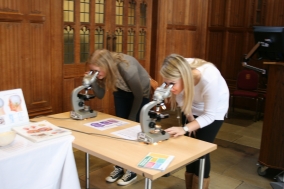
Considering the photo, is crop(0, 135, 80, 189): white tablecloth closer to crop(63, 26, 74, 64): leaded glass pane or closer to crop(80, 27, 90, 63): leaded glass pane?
crop(63, 26, 74, 64): leaded glass pane

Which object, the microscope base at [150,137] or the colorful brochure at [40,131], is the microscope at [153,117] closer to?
the microscope base at [150,137]

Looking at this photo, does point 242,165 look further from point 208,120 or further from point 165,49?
point 165,49

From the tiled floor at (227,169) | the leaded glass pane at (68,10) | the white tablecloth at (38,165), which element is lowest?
the tiled floor at (227,169)

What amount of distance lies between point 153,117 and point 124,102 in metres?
0.80

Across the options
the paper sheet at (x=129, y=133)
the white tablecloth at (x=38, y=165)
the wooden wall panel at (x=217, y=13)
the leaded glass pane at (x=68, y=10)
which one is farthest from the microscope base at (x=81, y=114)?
the wooden wall panel at (x=217, y=13)

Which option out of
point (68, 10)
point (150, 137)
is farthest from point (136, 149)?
point (68, 10)

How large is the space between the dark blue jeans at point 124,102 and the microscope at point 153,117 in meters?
0.67

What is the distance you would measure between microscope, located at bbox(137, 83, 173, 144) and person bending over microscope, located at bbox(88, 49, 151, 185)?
468 mm

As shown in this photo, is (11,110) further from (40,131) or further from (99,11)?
(99,11)

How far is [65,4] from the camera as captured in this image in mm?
3973

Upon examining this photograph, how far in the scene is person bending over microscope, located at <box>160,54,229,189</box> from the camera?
204cm

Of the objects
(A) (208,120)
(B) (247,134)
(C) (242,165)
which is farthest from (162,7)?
(A) (208,120)

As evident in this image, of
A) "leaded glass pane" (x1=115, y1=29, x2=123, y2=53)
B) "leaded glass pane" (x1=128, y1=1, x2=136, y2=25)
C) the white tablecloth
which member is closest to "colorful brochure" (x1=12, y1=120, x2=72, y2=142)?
the white tablecloth

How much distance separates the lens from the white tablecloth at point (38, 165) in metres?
1.74
